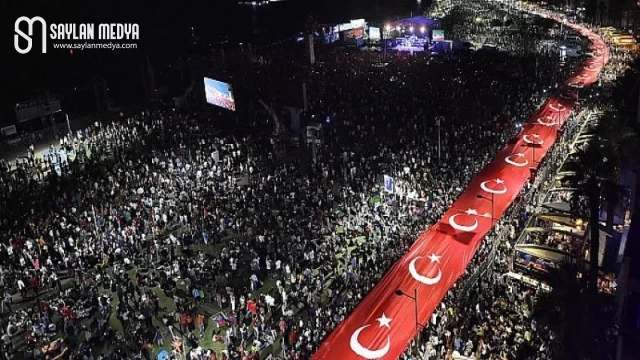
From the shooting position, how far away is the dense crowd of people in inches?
835

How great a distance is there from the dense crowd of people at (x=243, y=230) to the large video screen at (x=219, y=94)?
2416 millimetres

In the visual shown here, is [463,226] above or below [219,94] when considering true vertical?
below

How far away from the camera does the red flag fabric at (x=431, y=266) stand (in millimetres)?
19062

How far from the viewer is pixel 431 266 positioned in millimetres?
23281

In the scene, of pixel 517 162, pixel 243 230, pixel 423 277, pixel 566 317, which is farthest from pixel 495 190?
pixel 243 230

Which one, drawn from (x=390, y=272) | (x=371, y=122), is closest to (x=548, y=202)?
(x=390, y=272)

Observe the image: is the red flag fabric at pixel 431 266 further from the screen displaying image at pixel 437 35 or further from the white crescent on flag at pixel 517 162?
the screen displaying image at pixel 437 35

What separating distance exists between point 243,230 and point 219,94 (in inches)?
853

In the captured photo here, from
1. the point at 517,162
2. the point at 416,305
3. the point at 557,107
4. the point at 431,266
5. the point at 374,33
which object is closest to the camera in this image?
the point at 416,305

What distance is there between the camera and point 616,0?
95625 millimetres

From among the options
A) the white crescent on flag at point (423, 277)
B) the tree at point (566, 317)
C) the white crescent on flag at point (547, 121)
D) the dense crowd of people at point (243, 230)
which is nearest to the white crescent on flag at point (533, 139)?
the dense crowd of people at point (243, 230)

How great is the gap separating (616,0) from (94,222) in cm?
9659

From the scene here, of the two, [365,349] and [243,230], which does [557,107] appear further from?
[365,349]

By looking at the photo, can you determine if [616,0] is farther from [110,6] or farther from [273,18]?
[110,6]
